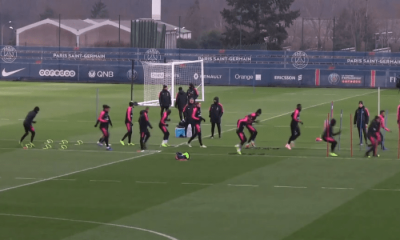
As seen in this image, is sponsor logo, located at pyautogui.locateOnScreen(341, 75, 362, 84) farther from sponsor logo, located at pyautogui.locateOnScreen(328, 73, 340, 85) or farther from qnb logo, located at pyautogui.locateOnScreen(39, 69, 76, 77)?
qnb logo, located at pyautogui.locateOnScreen(39, 69, 76, 77)

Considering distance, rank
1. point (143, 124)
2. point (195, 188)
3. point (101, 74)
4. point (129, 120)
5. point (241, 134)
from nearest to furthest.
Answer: point (195, 188)
point (143, 124)
point (241, 134)
point (129, 120)
point (101, 74)

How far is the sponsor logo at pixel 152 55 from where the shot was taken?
76.5 m

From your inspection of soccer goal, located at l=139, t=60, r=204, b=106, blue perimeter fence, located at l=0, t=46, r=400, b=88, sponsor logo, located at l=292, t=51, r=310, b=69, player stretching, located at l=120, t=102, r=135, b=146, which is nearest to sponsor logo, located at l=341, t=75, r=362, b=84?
blue perimeter fence, located at l=0, t=46, r=400, b=88

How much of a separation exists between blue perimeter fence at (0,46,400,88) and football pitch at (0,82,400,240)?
1188 inches

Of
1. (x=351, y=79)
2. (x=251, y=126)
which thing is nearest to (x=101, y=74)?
(x=351, y=79)

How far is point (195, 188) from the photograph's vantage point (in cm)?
2312

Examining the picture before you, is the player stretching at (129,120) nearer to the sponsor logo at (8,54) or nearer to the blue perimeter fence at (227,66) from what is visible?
the blue perimeter fence at (227,66)

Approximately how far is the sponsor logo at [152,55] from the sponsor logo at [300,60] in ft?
40.8

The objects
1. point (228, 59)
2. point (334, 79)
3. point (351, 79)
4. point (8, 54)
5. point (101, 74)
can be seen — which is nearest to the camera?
point (351, 79)

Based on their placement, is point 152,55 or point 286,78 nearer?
point 286,78

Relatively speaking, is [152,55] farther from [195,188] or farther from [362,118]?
[195,188]

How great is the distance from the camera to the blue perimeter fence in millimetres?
70875

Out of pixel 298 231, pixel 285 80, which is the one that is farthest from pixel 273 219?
pixel 285 80

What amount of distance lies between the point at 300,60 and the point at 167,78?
1545 cm
